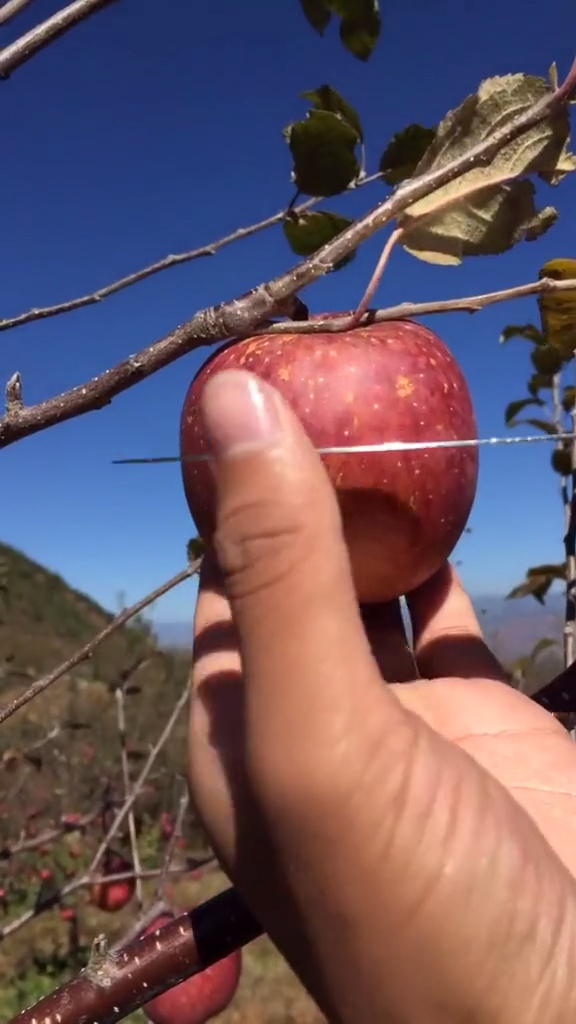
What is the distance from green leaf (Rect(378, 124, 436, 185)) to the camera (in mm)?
903

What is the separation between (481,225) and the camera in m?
0.84

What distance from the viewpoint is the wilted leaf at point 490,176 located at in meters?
0.78

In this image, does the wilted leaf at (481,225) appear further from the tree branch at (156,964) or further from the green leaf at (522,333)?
the green leaf at (522,333)

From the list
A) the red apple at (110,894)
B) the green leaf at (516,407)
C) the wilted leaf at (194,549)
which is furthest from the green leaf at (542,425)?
the red apple at (110,894)

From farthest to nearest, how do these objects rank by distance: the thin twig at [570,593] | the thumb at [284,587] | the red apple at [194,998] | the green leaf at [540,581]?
1. the green leaf at [540,581]
2. the red apple at [194,998]
3. the thin twig at [570,593]
4. the thumb at [284,587]

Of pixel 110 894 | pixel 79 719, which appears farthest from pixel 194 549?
pixel 79 719

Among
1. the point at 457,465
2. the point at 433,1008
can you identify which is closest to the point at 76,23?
the point at 457,465

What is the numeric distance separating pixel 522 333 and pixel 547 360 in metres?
0.16

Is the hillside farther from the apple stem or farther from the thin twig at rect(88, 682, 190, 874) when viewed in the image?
the apple stem

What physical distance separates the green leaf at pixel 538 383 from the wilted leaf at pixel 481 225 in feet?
4.27

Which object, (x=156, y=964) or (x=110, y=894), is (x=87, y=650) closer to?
(x=156, y=964)

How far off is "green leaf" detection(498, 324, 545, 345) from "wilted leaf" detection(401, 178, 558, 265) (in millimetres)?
1098

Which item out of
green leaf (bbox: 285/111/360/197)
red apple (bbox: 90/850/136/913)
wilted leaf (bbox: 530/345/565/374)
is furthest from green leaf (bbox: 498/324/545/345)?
red apple (bbox: 90/850/136/913)

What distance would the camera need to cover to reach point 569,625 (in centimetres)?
143
